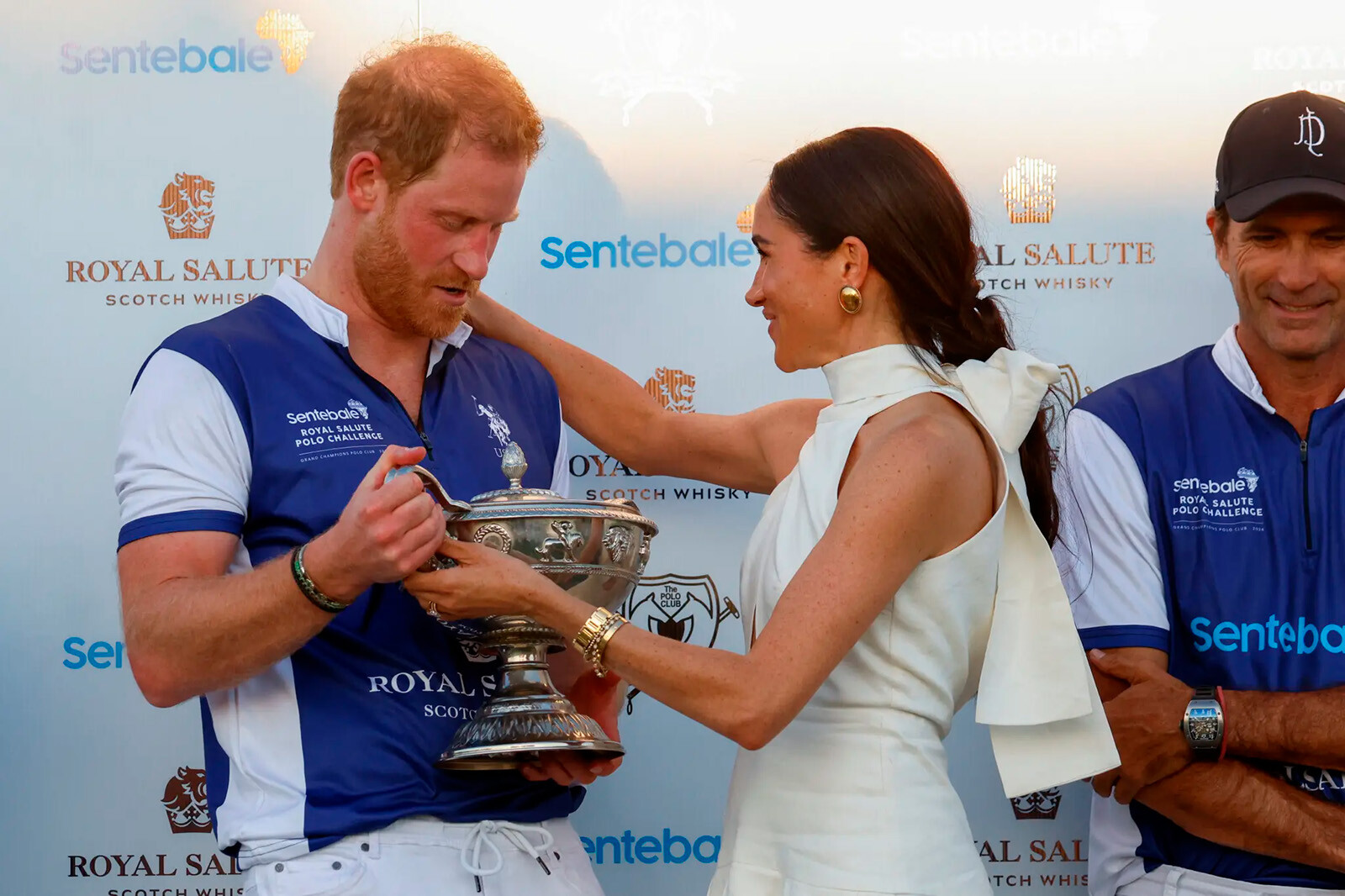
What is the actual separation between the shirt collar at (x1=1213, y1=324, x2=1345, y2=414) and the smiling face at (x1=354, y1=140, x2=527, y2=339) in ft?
5.23

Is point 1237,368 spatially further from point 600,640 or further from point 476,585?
point 476,585

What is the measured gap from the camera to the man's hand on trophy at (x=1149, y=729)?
3000 mm

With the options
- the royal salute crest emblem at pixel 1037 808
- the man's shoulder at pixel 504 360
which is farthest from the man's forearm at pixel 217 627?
the royal salute crest emblem at pixel 1037 808

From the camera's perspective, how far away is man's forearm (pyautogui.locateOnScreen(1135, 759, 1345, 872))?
9.81ft

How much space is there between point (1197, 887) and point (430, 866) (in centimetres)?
157

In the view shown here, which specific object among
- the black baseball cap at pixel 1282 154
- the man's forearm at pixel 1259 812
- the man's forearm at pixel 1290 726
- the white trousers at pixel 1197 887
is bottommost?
the white trousers at pixel 1197 887

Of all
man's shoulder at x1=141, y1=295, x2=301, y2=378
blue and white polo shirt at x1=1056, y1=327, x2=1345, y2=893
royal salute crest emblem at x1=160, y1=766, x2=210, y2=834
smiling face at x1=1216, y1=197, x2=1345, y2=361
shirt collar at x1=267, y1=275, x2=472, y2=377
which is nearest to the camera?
man's shoulder at x1=141, y1=295, x2=301, y2=378

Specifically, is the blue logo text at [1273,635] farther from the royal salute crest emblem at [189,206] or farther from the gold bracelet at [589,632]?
the royal salute crest emblem at [189,206]

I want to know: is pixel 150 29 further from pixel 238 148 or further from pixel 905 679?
pixel 905 679

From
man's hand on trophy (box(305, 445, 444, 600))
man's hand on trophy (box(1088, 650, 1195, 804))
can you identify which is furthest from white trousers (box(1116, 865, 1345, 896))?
man's hand on trophy (box(305, 445, 444, 600))

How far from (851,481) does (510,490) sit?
554 millimetres

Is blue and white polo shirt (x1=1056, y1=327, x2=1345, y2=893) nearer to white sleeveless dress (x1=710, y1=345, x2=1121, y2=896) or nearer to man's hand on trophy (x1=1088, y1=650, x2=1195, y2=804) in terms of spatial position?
man's hand on trophy (x1=1088, y1=650, x2=1195, y2=804)

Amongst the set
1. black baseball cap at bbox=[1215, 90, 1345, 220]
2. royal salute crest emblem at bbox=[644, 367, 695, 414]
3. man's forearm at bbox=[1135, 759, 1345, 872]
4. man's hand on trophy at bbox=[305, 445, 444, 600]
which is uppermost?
black baseball cap at bbox=[1215, 90, 1345, 220]

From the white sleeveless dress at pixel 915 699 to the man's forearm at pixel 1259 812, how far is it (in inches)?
20.0
